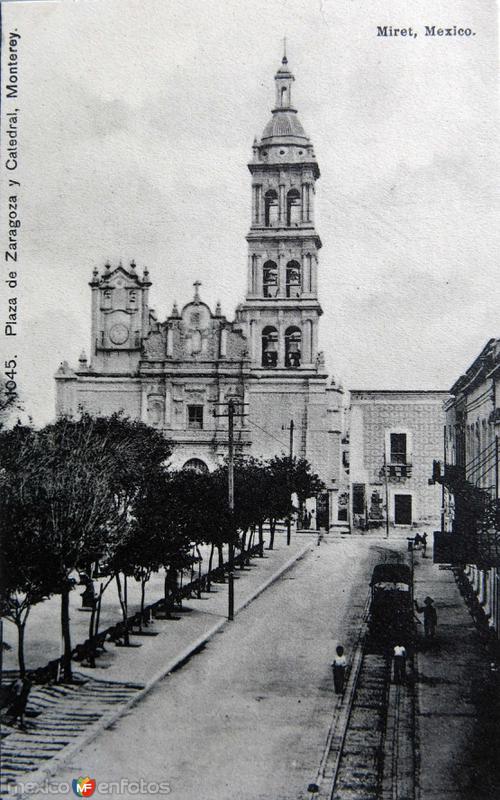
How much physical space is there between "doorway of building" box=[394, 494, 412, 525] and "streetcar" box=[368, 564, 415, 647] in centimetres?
1651

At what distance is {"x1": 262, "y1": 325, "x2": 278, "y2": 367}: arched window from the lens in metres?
43.6

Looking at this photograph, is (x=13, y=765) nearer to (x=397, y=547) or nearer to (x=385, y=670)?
(x=385, y=670)

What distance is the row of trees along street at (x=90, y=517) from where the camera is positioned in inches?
587

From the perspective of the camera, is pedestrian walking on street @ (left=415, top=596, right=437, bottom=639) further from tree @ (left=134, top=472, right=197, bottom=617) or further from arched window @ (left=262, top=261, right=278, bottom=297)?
arched window @ (left=262, top=261, right=278, bottom=297)

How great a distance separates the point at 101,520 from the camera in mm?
16953

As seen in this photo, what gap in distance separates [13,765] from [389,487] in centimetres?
2918

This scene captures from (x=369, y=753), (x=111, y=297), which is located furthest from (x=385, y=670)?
(x=111, y=297)

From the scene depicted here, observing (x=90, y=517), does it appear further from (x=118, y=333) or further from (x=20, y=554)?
(x=118, y=333)

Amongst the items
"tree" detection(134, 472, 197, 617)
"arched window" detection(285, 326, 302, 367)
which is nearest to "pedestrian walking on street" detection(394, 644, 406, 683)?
"tree" detection(134, 472, 197, 617)

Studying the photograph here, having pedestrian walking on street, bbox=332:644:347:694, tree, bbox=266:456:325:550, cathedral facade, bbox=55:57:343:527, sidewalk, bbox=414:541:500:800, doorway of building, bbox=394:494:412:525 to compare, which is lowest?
sidewalk, bbox=414:541:500:800

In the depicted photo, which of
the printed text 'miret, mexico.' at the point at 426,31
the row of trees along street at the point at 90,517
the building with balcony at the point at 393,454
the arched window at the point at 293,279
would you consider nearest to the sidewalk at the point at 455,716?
the row of trees along street at the point at 90,517

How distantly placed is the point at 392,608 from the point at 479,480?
14.6 feet
